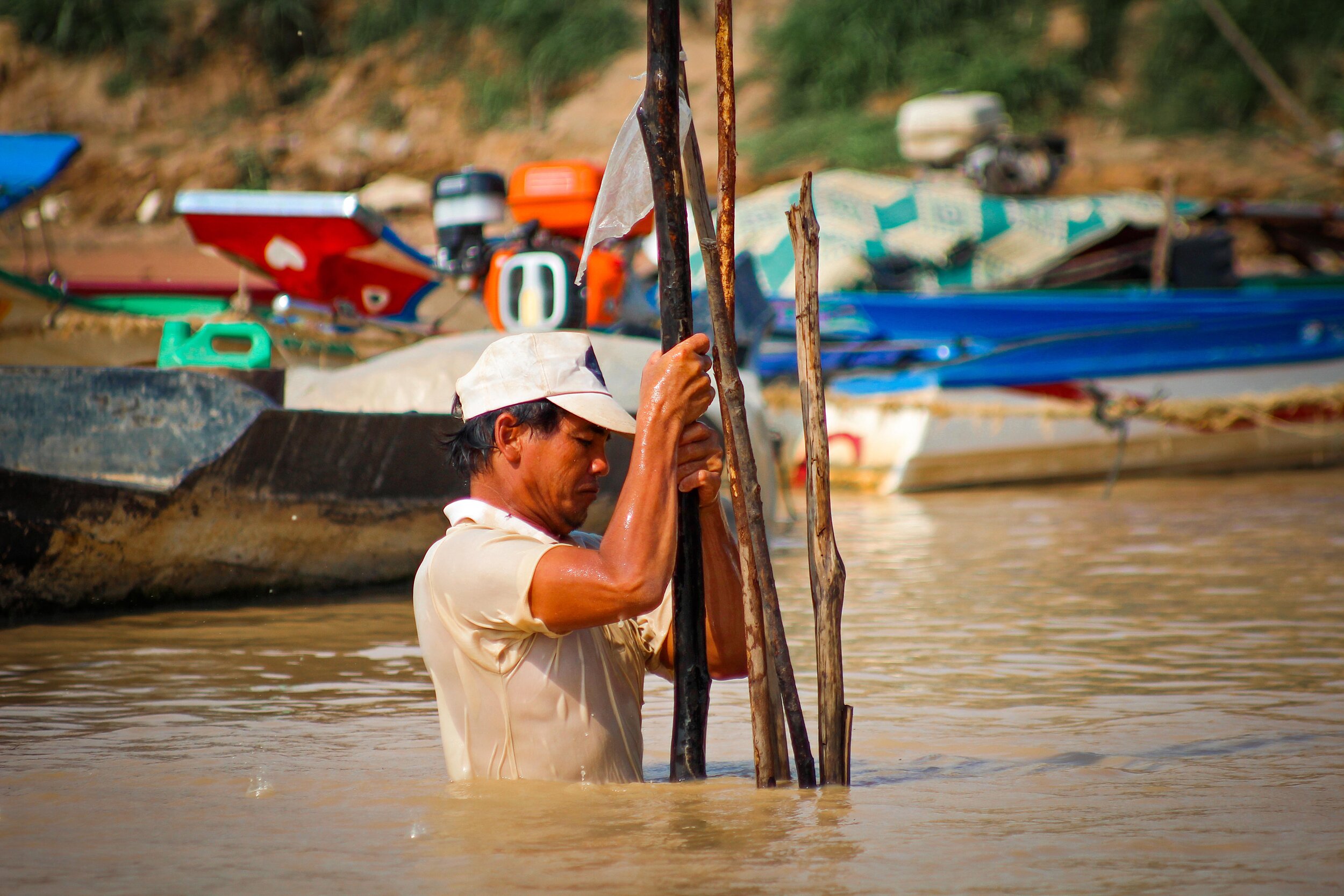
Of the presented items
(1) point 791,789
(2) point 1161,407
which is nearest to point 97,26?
(2) point 1161,407

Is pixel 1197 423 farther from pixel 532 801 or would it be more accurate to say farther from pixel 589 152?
pixel 589 152

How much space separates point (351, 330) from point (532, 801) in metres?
6.52

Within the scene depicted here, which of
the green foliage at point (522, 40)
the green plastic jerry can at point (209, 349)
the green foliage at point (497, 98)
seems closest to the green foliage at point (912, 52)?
the green foliage at point (522, 40)

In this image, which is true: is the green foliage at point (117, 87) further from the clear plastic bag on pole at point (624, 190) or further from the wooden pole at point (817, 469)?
the wooden pole at point (817, 469)

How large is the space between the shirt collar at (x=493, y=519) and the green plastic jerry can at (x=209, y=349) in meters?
3.46

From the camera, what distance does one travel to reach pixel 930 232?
38.3 ft

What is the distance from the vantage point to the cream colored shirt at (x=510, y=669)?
255 centimetres

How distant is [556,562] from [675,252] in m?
0.60

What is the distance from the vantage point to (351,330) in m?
8.91

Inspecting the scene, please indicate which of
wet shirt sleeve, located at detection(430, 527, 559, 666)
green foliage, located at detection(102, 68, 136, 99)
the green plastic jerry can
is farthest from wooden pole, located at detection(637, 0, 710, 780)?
green foliage, located at detection(102, 68, 136, 99)

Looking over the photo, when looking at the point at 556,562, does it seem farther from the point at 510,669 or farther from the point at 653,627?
the point at 653,627

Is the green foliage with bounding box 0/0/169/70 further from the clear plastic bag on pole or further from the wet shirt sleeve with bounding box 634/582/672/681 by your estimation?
the wet shirt sleeve with bounding box 634/582/672/681

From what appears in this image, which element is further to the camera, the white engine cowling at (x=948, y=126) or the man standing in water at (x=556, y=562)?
the white engine cowling at (x=948, y=126)

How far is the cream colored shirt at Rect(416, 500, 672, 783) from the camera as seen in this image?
255cm
